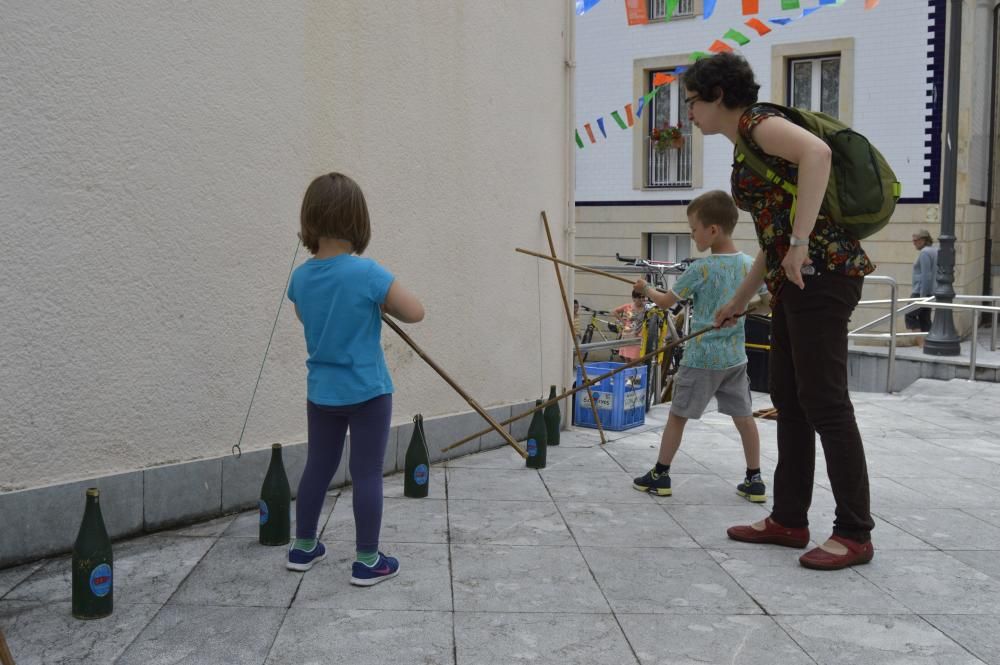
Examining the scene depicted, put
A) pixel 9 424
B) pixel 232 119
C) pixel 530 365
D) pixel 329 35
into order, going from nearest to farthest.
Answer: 1. pixel 9 424
2. pixel 232 119
3. pixel 329 35
4. pixel 530 365

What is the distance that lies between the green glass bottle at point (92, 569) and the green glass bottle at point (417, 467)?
1.80 metres

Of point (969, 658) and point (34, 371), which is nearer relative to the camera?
point (969, 658)

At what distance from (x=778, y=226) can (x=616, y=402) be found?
3.29 m

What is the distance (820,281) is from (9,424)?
304 cm

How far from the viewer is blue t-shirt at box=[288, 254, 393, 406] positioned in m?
3.39

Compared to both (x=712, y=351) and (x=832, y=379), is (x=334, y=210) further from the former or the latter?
(x=712, y=351)

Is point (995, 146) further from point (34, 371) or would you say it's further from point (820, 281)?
point (34, 371)

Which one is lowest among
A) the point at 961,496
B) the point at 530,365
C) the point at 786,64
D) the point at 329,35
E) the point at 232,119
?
the point at 961,496

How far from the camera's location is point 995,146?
18.5 meters

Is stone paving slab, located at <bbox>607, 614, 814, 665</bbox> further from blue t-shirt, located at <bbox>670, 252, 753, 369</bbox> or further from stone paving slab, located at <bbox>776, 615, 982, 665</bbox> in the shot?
blue t-shirt, located at <bbox>670, 252, 753, 369</bbox>

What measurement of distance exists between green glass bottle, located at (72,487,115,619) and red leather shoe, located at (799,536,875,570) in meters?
2.53

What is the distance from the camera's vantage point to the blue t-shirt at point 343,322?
133 inches

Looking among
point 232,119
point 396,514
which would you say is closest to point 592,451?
point 396,514

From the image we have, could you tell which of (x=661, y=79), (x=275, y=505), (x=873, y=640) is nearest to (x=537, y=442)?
(x=275, y=505)
